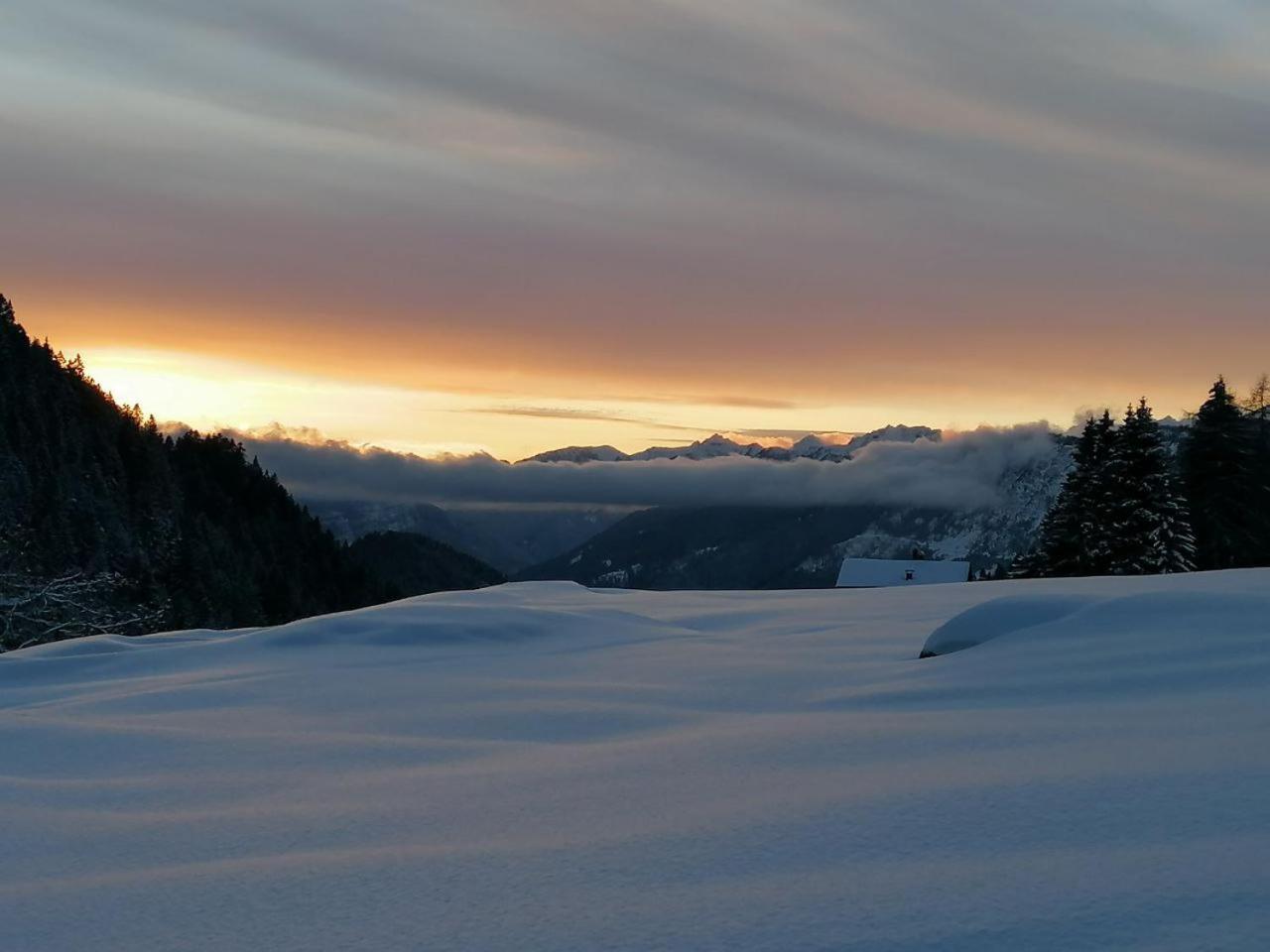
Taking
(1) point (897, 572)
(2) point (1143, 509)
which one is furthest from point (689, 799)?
(1) point (897, 572)

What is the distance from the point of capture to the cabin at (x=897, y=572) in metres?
66.4

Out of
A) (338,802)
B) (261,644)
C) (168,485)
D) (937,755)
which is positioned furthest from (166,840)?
(168,485)

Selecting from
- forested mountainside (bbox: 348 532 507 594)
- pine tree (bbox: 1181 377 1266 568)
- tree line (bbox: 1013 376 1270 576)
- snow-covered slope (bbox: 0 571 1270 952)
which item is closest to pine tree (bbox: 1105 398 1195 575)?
tree line (bbox: 1013 376 1270 576)

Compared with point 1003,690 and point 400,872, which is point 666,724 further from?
point 400,872

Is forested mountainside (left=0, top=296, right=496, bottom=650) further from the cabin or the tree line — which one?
the tree line

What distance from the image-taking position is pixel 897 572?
2655 inches

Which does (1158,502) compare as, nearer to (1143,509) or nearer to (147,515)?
(1143,509)

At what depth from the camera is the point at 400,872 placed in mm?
3754

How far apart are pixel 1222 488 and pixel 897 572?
1035 inches

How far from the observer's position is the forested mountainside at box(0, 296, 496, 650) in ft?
286

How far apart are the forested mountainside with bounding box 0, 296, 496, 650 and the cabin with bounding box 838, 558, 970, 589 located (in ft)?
152

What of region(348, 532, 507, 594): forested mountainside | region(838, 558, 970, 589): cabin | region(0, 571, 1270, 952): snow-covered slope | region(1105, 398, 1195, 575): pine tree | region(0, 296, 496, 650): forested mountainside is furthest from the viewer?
region(348, 532, 507, 594): forested mountainside

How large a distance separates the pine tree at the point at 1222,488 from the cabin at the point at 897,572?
2322 cm

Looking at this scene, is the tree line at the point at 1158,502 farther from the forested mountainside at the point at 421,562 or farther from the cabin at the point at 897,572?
the forested mountainside at the point at 421,562
